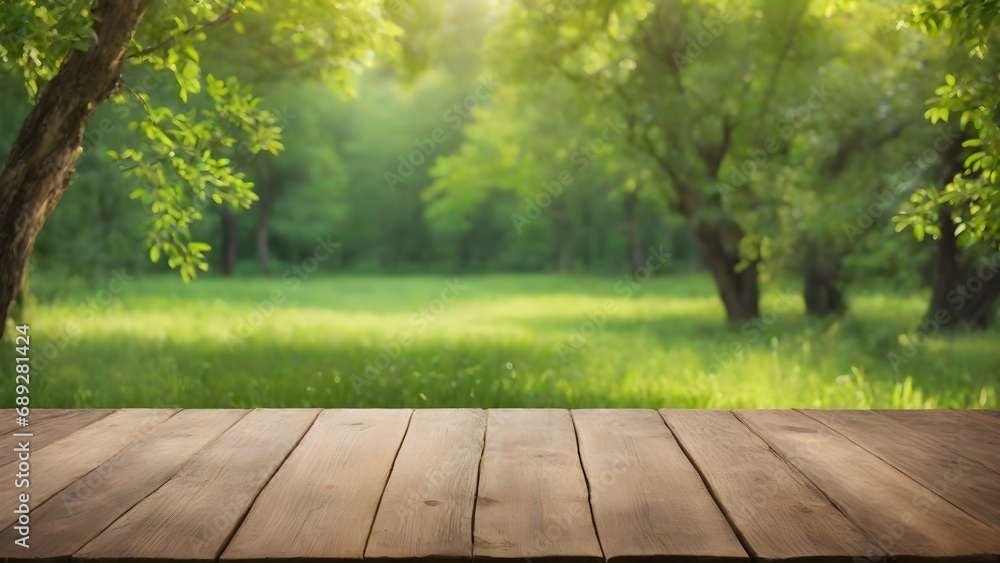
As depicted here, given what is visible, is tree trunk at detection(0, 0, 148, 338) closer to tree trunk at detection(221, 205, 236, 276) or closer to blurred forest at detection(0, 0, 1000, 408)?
blurred forest at detection(0, 0, 1000, 408)

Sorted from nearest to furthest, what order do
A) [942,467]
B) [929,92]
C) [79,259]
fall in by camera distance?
[942,467]
[929,92]
[79,259]

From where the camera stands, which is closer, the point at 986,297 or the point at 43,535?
the point at 43,535

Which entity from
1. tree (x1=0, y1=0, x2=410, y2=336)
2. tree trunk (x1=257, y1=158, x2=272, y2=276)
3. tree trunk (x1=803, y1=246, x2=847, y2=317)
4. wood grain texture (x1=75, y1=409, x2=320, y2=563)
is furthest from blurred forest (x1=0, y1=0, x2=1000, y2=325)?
tree trunk (x1=257, y1=158, x2=272, y2=276)

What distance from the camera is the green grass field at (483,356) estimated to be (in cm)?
645

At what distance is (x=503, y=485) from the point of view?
112 inches

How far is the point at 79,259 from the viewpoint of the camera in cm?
1452

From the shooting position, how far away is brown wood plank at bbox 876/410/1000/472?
10.9ft

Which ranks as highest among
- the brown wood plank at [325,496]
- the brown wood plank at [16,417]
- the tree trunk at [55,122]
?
the tree trunk at [55,122]

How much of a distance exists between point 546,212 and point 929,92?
27.9m

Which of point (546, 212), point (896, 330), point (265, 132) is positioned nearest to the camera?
point (265, 132)

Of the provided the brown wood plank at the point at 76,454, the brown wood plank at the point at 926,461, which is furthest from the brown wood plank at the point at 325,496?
the brown wood plank at the point at 926,461

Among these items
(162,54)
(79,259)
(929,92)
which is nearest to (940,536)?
(162,54)

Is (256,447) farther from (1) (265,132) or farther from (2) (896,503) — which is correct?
(1) (265,132)

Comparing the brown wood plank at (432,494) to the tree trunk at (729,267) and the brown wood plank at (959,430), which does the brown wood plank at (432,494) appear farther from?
the tree trunk at (729,267)
